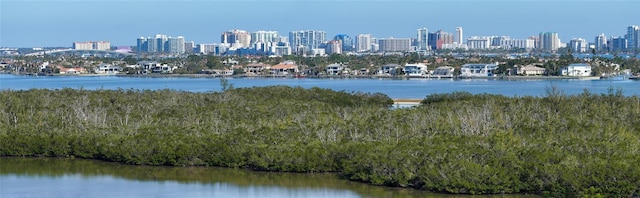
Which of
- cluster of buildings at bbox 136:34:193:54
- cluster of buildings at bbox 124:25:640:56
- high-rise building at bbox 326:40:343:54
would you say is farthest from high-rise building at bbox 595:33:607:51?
cluster of buildings at bbox 136:34:193:54

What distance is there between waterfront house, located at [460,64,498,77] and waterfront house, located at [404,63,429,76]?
3331 millimetres

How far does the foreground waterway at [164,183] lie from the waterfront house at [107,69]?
246 ft

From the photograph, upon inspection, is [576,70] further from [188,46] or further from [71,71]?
[188,46]

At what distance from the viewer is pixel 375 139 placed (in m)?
24.9

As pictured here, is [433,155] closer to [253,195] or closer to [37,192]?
[253,195]

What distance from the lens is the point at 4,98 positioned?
3641cm

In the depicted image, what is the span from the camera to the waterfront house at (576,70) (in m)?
82.2

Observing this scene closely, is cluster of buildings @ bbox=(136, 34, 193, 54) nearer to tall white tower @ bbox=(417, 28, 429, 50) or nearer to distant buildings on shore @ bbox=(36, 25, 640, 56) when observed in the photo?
distant buildings on shore @ bbox=(36, 25, 640, 56)

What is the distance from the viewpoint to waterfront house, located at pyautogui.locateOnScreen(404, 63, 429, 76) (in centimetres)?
8794

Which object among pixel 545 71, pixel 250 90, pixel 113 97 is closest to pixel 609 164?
pixel 113 97

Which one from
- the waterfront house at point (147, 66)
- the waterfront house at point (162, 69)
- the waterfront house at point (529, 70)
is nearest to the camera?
the waterfront house at point (529, 70)

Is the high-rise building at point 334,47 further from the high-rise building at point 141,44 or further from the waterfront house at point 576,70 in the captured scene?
the waterfront house at point 576,70

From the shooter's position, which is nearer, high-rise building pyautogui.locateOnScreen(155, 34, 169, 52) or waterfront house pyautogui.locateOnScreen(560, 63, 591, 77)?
waterfront house pyautogui.locateOnScreen(560, 63, 591, 77)

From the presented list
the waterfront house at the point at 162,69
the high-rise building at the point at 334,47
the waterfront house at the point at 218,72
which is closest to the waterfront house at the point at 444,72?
the waterfront house at the point at 218,72
